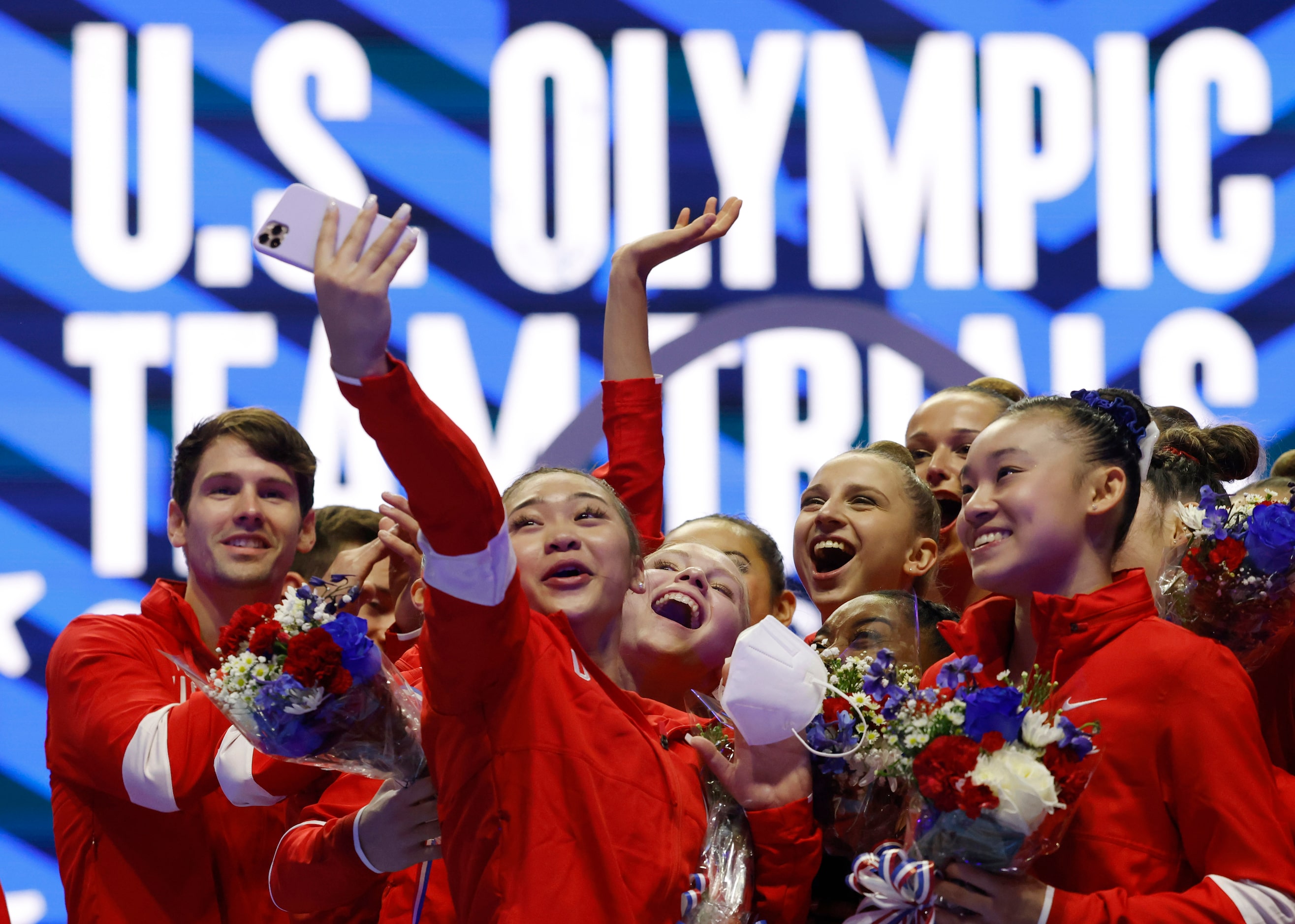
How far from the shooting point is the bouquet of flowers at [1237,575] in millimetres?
2615

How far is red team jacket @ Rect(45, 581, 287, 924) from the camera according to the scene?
301cm

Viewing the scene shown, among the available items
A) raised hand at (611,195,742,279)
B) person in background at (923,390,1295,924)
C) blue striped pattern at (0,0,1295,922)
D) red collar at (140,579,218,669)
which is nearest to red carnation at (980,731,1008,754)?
person in background at (923,390,1295,924)

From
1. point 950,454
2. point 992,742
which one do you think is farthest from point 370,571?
point 992,742

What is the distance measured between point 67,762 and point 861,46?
446 centimetres

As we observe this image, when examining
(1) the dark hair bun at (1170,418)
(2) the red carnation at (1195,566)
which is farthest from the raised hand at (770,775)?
(1) the dark hair bun at (1170,418)

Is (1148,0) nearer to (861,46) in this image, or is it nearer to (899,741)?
(861,46)

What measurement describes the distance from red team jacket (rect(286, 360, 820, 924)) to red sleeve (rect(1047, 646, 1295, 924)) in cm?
55

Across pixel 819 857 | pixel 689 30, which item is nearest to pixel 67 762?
pixel 819 857

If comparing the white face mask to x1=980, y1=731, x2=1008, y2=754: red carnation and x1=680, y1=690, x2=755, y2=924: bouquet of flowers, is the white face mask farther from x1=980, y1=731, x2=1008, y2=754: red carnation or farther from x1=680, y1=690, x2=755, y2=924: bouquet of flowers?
x1=980, y1=731, x2=1008, y2=754: red carnation

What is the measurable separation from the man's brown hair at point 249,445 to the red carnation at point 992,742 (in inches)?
84.2

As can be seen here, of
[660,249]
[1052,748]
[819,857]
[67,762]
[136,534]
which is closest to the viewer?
[1052,748]

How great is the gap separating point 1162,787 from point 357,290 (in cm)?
147

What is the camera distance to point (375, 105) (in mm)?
6164

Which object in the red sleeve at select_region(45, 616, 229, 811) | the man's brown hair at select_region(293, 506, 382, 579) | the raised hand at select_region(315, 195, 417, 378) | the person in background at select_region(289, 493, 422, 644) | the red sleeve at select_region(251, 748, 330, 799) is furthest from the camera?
the man's brown hair at select_region(293, 506, 382, 579)
